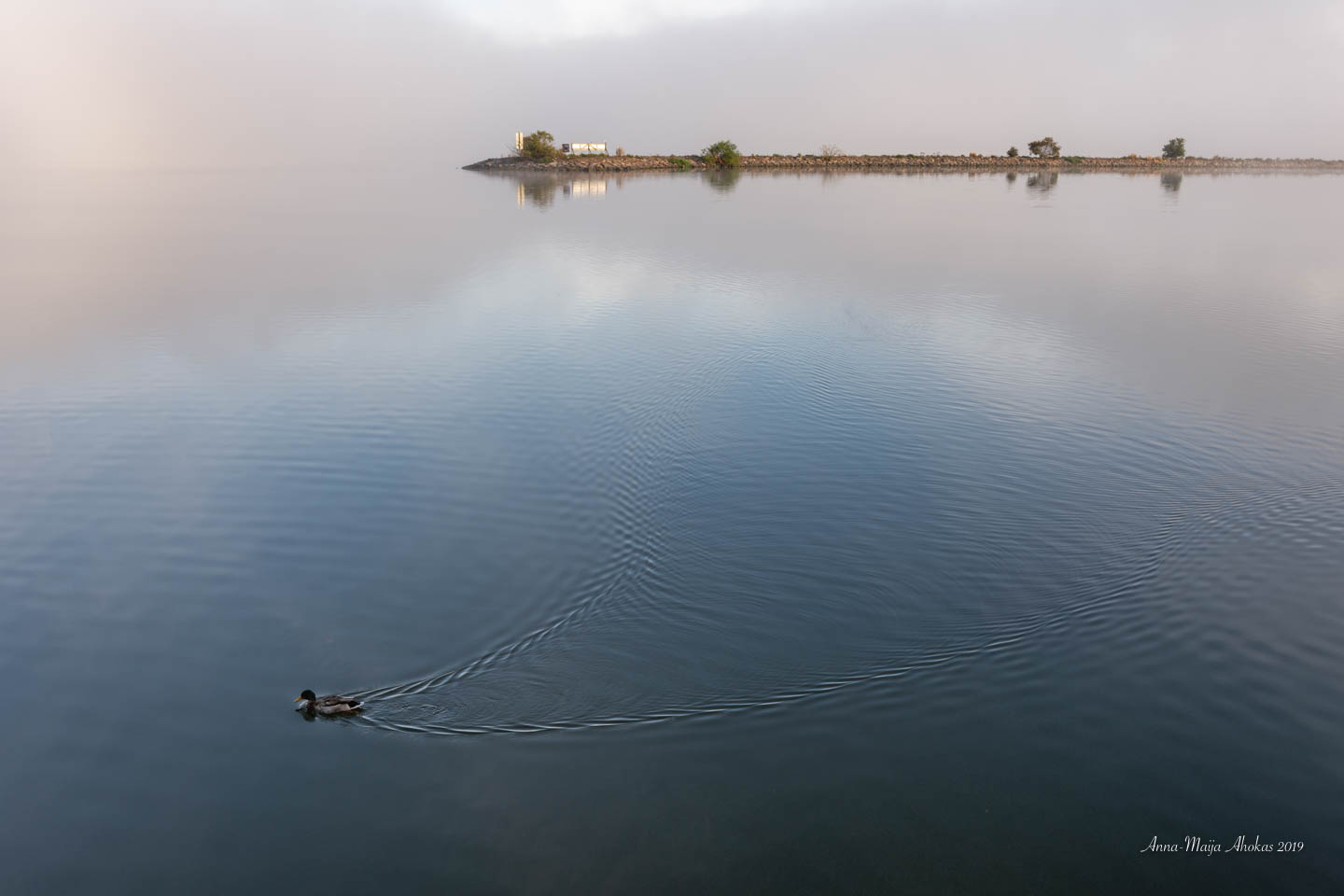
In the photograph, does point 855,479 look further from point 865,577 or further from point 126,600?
point 126,600

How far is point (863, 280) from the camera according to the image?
2923cm

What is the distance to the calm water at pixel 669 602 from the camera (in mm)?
7176

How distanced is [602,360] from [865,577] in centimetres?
1027

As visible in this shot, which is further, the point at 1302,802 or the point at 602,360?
the point at 602,360

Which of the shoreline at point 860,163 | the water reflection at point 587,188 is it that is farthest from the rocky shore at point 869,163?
the water reflection at point 587,188

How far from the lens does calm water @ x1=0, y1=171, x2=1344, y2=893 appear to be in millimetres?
7176

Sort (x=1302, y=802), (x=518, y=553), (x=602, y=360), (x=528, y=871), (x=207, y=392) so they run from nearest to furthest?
(x=528, y=871) → (x=1302, y=802) → (x=518, y=553) → (x=207, y=392) → (x=602, y=360)

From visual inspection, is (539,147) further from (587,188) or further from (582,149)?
(587,188)

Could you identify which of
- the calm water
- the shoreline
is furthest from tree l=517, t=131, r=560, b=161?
the calm water

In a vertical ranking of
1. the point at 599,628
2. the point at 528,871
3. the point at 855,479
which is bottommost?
the point at 528,871

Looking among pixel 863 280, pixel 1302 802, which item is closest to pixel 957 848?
pixel 1302 802

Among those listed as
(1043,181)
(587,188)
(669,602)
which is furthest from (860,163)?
(669,602)

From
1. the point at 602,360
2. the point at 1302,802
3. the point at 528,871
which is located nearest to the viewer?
the point at 528,871
